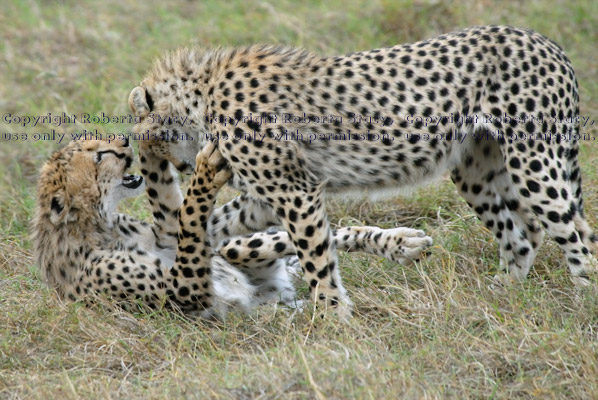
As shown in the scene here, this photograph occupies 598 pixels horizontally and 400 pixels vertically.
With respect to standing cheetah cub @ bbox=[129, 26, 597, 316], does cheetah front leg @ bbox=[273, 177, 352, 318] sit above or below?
below

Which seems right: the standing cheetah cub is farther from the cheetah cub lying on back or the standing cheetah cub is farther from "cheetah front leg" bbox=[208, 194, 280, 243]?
"cheetah front leg" bbox=[208, 194, 280, 243]

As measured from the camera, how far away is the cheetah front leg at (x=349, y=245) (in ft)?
14.1

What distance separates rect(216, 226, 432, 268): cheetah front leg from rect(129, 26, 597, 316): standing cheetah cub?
303mm

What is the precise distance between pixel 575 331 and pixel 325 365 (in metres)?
0.97

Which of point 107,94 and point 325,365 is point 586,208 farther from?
point 107,94

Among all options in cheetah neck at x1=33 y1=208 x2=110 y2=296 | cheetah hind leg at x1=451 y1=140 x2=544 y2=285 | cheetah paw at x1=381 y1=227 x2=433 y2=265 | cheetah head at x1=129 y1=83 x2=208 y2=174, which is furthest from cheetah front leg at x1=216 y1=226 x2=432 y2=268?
cheetah neck at x1=33 y1=208 x2=110 y2=296

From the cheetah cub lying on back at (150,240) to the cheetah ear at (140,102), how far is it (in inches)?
8.3

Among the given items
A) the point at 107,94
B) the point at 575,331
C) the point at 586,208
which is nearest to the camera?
the point at 575,331

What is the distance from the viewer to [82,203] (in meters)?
4.23

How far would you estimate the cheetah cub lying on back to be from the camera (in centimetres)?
412

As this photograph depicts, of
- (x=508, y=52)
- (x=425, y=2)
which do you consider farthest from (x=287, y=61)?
(x=425, y=2)

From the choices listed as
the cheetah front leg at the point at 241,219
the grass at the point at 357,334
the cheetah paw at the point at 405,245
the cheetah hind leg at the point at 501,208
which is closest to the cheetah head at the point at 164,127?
the cheetah front leg at the point at 241,219

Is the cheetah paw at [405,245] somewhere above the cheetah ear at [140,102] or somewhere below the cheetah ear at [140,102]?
below

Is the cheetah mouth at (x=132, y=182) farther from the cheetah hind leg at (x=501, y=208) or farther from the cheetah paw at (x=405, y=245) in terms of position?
the cheetah hind leg at (x=501, y=208)
